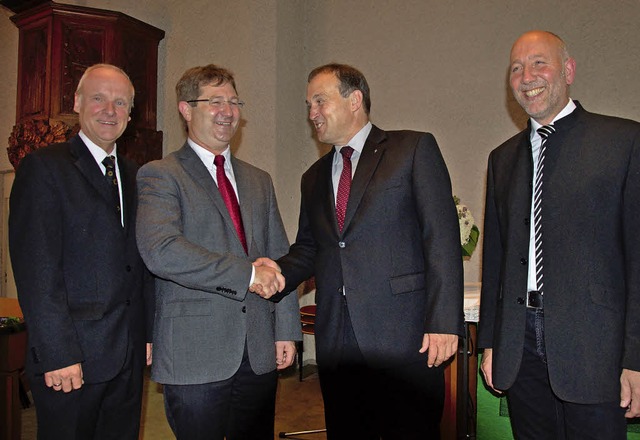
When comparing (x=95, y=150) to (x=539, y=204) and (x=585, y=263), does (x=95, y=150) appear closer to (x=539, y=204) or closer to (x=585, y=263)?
(x=539, y=204)

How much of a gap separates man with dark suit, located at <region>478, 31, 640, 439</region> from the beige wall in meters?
2.75

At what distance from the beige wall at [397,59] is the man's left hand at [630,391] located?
10.1ft

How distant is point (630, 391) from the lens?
5.19 ft

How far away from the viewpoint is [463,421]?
2.90 m

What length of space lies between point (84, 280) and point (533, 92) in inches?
63.6

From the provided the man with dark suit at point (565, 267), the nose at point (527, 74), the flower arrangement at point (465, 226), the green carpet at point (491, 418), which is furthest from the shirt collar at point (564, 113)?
the green carpet at point (491, 418)

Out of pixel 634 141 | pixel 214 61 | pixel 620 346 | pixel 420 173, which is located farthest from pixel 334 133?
pixel 214 61

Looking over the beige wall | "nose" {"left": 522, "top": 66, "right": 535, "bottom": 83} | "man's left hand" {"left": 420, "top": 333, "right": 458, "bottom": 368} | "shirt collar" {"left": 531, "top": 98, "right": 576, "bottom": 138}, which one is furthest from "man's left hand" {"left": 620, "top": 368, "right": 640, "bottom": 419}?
the beige wall

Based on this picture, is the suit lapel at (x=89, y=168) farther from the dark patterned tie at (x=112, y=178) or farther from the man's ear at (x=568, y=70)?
the man's ear at (x=568, y=70)

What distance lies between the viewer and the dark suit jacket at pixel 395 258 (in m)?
1.85

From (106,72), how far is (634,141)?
1856mm

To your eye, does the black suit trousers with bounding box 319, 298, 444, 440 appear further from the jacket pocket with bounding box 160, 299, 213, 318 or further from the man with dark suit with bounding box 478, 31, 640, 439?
the jacket pocket with bounding box 160, 299, 213, 318

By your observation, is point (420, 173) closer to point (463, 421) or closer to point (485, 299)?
point (485, 299)

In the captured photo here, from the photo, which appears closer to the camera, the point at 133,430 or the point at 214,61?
the point at 133,430
